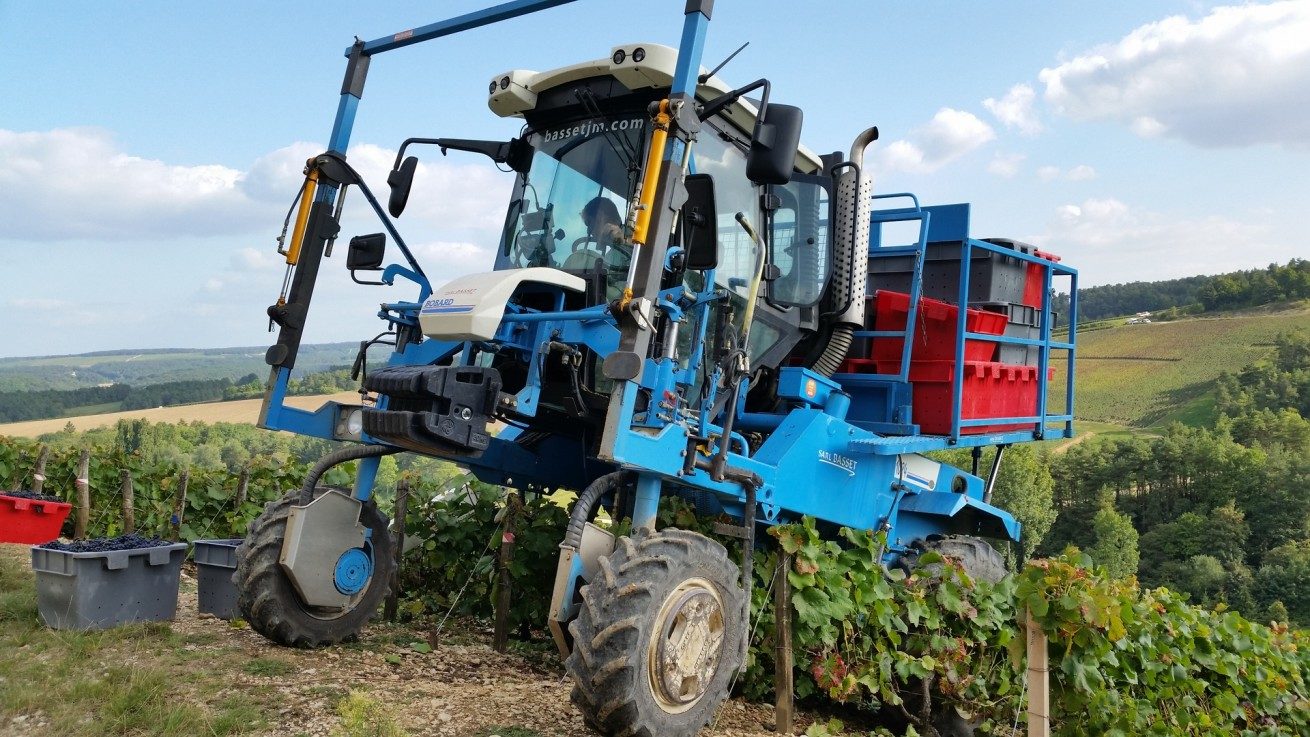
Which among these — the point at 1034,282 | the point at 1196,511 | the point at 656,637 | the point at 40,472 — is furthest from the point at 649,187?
the point at 1196,511

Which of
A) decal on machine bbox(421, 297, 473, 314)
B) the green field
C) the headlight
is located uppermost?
the green field

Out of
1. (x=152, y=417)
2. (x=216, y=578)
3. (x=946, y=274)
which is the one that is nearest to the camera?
(x=216, y=578)

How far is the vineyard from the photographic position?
530 centimetres

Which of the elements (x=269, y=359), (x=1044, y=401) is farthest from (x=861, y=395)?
(x=269, y=359)

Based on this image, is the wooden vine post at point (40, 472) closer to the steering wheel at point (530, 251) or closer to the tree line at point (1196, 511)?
the steering wheel at point (530, 251)

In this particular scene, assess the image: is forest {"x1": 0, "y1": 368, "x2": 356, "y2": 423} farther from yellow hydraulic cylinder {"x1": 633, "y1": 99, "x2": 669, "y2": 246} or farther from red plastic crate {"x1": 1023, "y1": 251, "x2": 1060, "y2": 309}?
yellow hydraulic cylinder {"x1": 633, "y1": 99, "x2": 669, "y2": 246}

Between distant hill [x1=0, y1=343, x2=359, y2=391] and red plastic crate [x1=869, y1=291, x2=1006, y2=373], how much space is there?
55.9 m

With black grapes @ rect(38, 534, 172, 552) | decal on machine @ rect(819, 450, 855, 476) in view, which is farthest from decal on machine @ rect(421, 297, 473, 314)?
black grapes @ rect(38, 534, 172, 552)

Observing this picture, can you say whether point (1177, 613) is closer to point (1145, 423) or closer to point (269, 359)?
point (269, 359)

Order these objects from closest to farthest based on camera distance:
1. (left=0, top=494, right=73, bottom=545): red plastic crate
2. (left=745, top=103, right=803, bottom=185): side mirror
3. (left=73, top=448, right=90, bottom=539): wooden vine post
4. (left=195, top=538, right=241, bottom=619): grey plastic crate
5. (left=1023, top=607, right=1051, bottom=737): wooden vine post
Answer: (left=1023, top=607, right=1051, bottom=737): wooden vine post < (left=745, top=103, right=803, bottom=185): side mirror < (left=195, top=538, right=241, bottom=619): grey plastic crate < (left=0, top=494, right=73, bottom=545): red plastic crate < (left=73, top=448, right=90, bottom=539): wooden vine post

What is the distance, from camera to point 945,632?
243 inches

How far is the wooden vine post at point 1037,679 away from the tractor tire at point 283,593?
381cm

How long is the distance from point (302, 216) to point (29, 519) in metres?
6.15

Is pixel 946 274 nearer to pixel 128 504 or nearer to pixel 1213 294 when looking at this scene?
pixel 128 504
